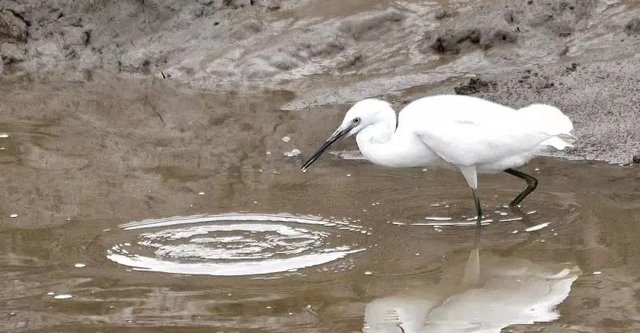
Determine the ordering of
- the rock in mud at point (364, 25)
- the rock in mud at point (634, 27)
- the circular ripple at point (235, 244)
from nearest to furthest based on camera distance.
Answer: the circular ripple at point (235, 244)
the rock in mud at point (634, 27)
the rock in mud at point (364, 25)

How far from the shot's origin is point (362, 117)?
266 inches

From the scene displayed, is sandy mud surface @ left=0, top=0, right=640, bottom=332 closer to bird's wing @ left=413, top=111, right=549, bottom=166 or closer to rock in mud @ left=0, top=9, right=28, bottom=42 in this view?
rock in mud @ left=0, top=9, right=28, bottom=42

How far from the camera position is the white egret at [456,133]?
674 cm

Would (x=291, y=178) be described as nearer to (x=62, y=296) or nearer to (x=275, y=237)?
(x=275, y=237)

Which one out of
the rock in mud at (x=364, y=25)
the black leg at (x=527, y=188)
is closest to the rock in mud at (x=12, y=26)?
the rock in mud at (x=364, y=25)

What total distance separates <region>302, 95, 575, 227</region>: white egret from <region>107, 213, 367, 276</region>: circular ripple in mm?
555

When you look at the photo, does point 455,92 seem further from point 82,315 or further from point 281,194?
point 82,315

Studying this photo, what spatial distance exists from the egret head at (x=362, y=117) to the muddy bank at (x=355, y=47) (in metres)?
1.98

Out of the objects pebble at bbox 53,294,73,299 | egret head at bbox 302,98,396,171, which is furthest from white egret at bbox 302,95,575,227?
pebble at bbox 53,294,73,299

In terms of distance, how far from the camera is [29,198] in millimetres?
7211

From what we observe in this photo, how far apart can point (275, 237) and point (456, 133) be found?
1249mm

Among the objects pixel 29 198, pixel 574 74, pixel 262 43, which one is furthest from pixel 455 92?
pixel 29 198

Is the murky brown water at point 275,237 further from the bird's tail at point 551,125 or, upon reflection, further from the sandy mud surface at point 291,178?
the bird's tail at point 551,125

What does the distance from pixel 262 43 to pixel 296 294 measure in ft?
15.3
